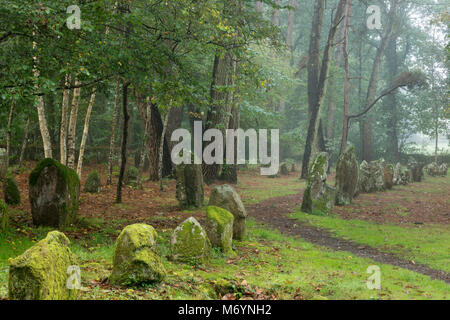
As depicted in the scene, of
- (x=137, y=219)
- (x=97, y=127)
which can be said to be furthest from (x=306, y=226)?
(x=97, y=127)

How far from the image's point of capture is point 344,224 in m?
13.5

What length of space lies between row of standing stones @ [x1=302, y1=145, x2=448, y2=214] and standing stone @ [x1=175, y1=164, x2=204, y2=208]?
13.8 ft

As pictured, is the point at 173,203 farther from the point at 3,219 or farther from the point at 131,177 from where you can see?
the point at 3,219

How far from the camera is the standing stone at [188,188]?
1404 centimetres

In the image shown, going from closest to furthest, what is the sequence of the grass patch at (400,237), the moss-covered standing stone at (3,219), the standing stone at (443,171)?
the moss-covered standing stone at (3,219) < the grass patch at (400,237) < the standing stone at (443,171)

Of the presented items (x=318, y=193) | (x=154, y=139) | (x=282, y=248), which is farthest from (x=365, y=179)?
(x=282, y=248)

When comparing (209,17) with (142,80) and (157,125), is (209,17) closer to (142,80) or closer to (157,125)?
(142,80)

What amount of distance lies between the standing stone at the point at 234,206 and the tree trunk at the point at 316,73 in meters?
17.0

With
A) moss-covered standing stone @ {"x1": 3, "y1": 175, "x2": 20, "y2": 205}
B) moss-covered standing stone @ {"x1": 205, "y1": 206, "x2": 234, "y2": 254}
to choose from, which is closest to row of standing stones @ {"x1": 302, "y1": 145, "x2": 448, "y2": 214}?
moss-covered standing stone @ {"x1": 205, "y1": 206, "x2": 234, "y2": 254}

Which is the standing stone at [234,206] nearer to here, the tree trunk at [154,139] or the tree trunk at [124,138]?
the tree trunk at [124,138]

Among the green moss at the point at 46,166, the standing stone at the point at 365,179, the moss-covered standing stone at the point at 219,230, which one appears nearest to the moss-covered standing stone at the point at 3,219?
the green moss at the point at 46,166

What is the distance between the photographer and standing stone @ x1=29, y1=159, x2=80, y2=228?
373 inches
